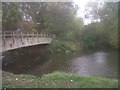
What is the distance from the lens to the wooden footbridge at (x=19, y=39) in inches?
594

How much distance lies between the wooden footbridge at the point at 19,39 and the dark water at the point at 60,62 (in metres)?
1.09

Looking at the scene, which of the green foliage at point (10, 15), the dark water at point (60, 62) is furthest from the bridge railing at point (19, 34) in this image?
the dark water at point (60, 62)

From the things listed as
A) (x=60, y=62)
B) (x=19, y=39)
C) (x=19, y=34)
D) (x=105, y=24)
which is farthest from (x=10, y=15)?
(x=105, y=24)

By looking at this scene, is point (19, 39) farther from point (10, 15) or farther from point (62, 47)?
point (62, 47)

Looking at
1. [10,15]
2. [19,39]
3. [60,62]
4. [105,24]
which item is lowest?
[60,62]

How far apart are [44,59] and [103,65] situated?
5.51m

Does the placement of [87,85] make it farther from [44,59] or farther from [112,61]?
[44,59]

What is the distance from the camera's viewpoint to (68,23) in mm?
18953

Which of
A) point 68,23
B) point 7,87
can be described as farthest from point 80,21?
point 7,87

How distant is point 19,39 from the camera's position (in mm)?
17297

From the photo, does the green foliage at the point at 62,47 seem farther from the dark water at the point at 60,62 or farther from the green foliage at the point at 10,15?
the green foliage at the point at 10,15

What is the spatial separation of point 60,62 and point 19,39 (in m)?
3.97

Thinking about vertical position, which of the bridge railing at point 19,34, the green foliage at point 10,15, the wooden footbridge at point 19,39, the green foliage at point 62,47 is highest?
the green foliage at point 10,15

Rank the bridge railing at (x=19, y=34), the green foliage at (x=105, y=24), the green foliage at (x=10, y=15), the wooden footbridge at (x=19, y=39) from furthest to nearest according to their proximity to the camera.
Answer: the green foliage at (x=105, y=24) → the green foliage at (x=10, y=15) → the bridge railing at (x=19, y=34) → the wooden footbridge at (x=19, y=39)
